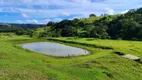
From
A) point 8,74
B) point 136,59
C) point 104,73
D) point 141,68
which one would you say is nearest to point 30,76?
point 8,74

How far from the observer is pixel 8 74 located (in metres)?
31.1

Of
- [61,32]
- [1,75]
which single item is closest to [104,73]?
[1,75]

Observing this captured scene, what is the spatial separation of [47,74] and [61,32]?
14542 cm

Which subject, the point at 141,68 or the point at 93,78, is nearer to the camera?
the point at 93,78

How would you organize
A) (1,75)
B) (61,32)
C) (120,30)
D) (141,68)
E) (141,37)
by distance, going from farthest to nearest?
1. (61,32)
2. (120,30)
3. (141,37)
4. (141,68)
5. (1,75)

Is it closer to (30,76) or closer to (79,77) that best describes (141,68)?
(79,77)

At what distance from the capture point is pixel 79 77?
123 feet

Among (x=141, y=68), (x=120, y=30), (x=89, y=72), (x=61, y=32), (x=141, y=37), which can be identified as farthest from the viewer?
(x=61, y=32)

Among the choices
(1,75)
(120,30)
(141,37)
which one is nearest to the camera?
(1,75)

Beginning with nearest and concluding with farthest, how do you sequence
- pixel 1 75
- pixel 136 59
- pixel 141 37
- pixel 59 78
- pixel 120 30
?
pixel 1 75
pixel 59 78
pixel 136 59
pixel 141 37
pixel 120 30

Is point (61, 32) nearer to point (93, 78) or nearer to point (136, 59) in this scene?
point (136, 59)

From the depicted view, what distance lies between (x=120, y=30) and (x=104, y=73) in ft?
387

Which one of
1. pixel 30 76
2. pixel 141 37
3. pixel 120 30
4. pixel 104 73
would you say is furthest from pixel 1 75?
pixel 120 30

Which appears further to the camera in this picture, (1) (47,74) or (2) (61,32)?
(2) (61,32)
